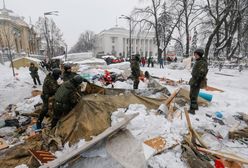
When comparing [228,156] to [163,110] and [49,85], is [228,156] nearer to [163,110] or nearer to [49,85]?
[163,110]

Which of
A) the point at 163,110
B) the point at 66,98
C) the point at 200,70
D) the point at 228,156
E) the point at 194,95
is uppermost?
the point at 200,70

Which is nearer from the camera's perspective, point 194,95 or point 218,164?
point 218,164

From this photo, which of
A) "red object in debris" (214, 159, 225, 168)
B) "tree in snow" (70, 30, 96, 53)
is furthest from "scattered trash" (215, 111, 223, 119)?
"tree in snow" (70, 30, 96, 53)

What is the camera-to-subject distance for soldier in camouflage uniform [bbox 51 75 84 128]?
5.21 metres

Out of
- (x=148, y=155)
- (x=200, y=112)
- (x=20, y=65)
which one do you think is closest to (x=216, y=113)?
(x=200, y=112)

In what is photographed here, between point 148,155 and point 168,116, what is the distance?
1687mm

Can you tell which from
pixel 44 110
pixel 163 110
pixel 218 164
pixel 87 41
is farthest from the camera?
pixel 87 41

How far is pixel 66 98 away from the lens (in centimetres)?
521

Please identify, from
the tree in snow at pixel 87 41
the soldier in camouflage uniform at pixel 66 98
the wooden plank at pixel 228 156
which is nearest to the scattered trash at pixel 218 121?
the wooden plank at pixel 228 156

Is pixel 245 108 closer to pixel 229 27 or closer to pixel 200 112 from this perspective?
pixel 200 112

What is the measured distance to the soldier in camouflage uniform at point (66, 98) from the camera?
5.21 meters

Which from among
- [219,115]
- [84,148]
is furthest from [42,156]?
[219,115]

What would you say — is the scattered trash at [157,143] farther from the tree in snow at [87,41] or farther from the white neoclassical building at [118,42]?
the tree in snow at [87,41]

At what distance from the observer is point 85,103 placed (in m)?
5.06
